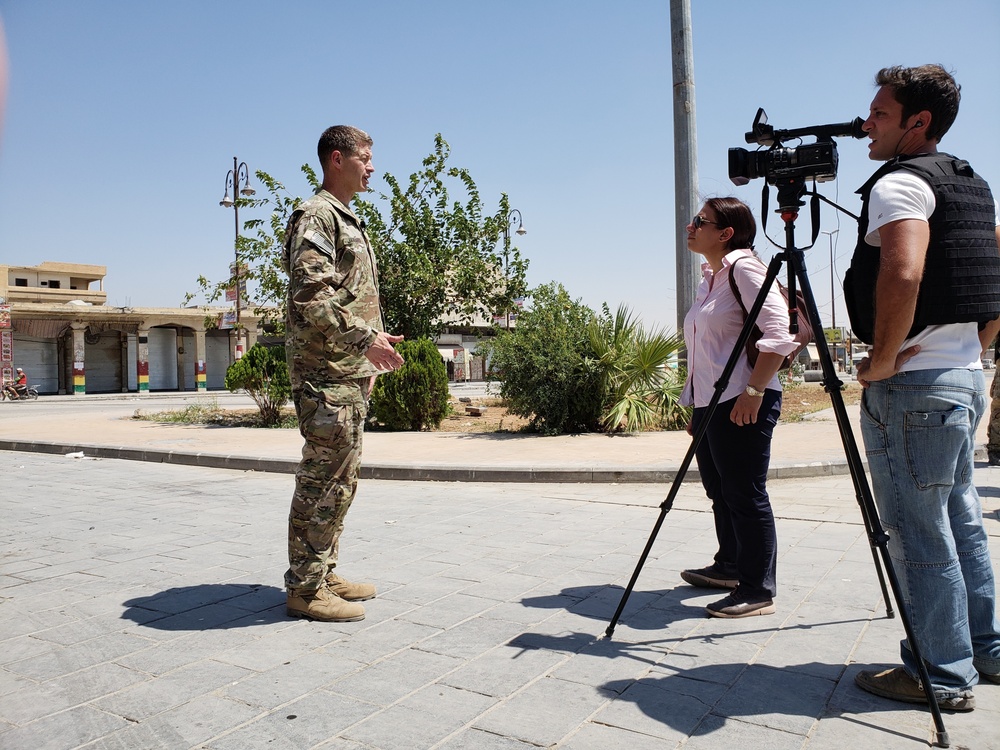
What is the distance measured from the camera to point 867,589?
422 centimetres

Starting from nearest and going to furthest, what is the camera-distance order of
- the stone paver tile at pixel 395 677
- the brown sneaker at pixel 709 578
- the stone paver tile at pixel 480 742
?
the stone paver tile at pixel 480 742
the stone paver tile at pixel 395 677
the brown sneaker at pixel 709 578

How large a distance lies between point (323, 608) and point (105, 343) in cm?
4543

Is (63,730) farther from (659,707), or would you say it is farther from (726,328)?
(726,328)

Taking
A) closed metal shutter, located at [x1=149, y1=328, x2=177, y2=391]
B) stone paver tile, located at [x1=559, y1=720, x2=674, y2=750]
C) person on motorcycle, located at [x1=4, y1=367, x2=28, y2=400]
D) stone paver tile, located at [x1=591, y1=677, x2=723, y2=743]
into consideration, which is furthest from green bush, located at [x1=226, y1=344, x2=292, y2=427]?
closed metal shutter, located at [x1=149, y1=328, x2=177, y2=391]

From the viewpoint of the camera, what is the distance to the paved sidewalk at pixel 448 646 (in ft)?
8.66

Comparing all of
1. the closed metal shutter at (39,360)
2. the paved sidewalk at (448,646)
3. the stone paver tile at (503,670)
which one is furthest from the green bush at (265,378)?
the closed metal shutter at (39,360)

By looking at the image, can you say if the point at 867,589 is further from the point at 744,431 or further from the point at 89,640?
the point at 89,640

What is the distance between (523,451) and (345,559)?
18.0 ft

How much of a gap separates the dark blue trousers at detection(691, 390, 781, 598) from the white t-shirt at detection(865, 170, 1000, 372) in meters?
1.13

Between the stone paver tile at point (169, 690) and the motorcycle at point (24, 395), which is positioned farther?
the motorcycle at point (24, 395)

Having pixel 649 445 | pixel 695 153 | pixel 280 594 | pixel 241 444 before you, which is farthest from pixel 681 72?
pixel 280 594

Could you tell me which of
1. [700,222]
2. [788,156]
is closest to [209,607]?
[700,222]

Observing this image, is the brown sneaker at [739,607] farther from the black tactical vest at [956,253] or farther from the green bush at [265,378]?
the green bush at [265,378]

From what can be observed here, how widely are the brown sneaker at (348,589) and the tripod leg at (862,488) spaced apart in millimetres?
2383
